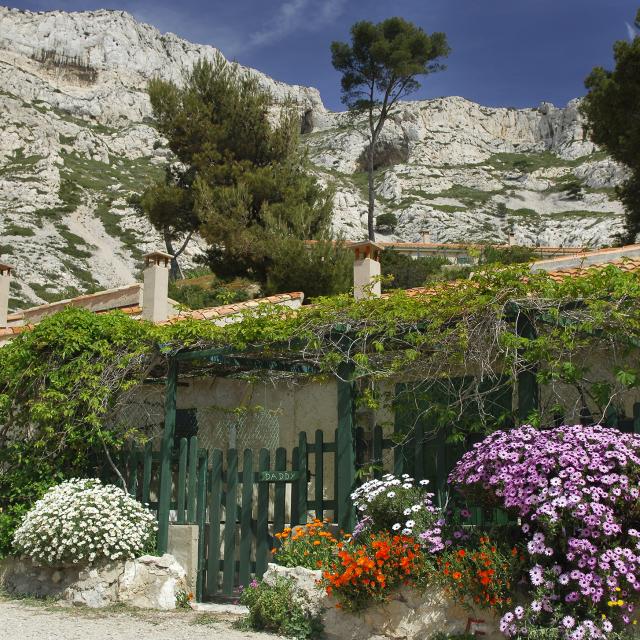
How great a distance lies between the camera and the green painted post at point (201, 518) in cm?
696

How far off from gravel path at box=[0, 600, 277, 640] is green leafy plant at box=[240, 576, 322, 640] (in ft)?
0.47

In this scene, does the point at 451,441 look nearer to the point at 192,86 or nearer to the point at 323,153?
the point at 192,86

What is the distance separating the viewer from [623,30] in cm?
2261

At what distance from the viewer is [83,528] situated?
263 inches

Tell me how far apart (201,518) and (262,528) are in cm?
72

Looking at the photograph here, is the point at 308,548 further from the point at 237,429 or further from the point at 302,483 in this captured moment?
the point at 237,429

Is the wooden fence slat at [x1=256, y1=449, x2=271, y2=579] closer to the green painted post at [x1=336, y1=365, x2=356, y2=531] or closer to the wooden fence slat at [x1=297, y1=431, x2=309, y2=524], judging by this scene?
the wooden fence slat at [x1=297, y1=431, x2=309, y2=524]

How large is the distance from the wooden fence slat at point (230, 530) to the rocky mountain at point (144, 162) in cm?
3139

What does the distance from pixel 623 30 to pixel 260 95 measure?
12.2 meters

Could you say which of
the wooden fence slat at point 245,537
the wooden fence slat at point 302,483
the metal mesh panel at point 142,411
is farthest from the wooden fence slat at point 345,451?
the metal mesh panel at point 142,411

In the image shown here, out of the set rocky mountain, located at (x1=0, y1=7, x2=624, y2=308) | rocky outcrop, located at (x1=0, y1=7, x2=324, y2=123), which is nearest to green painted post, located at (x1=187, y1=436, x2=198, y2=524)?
rocky mountain, located at (x1=0, y1=7, x2=624, y2=308)

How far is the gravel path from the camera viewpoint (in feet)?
17.9

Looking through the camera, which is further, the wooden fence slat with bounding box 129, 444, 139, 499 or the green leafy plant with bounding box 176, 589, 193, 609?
the wooden fence slat with bounding box 129, 444, 139, 499

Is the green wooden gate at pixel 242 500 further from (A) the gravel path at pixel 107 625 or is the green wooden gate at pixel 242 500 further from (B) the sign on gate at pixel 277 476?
(A) the gravel path at pixel 107 625
